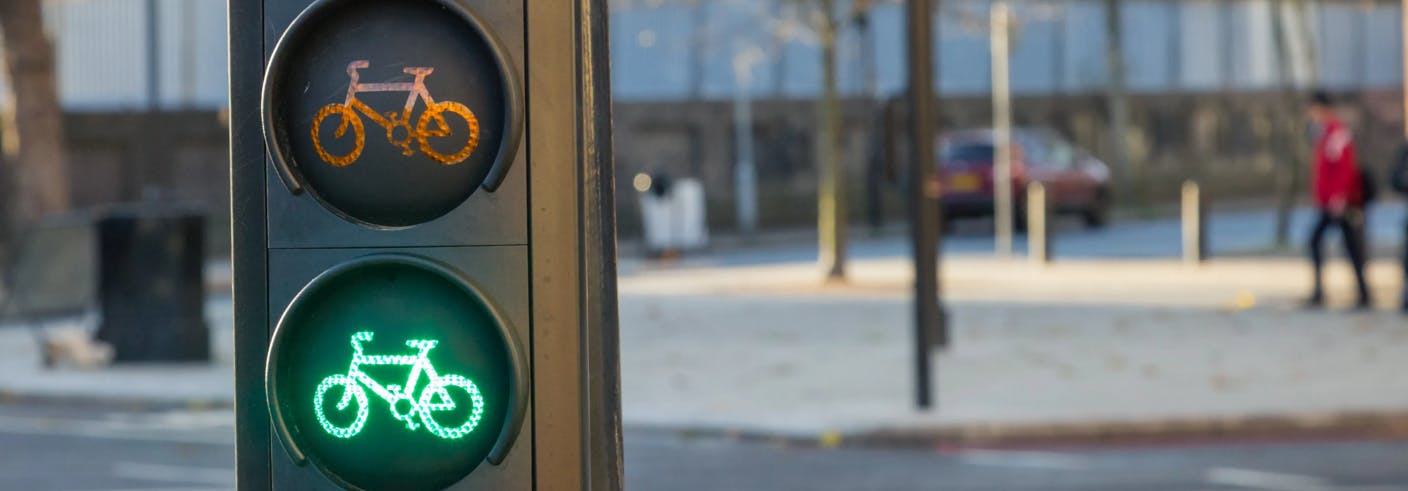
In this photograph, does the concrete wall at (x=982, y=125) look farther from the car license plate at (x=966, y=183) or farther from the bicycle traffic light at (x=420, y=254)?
the bicycle traffic light at (x=420, y=254)

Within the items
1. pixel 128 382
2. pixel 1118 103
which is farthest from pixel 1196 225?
pixel 1118 103

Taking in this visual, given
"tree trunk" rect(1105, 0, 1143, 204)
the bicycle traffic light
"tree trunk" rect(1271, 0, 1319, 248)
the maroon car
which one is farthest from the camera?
"tree trunk" rect(1105, 0, 1143, 204)

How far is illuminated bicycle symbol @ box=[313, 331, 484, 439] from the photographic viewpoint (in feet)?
6.26

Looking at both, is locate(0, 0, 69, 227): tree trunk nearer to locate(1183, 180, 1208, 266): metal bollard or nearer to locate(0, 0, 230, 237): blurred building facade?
locate(0, 0, 230, 237): blurred building facade

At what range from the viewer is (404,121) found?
1.91 meters

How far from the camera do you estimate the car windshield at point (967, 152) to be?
35.1 meters

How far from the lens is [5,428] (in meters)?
12.6

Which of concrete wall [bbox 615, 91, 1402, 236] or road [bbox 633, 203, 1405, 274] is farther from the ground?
concrete wall [bbox 615, 91, 1402, 236]

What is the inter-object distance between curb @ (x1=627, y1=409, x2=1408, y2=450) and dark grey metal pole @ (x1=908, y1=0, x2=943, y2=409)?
0.56 metres

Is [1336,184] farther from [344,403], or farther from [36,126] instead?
[344,403]

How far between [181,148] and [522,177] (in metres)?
30.8

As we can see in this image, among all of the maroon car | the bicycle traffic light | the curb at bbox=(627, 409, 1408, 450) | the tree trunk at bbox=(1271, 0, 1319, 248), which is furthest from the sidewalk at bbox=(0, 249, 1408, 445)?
the maroon car

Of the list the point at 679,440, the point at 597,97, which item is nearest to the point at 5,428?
the point at 679,440

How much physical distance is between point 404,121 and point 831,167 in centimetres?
2107
